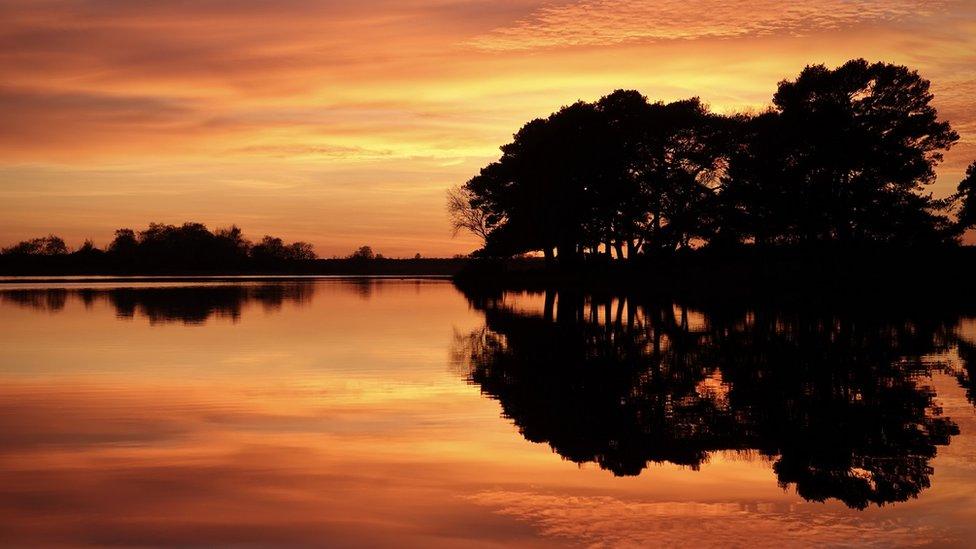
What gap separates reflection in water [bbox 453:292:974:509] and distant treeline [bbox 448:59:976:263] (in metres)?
36.7

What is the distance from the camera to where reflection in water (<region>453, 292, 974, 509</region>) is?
13.4 meters

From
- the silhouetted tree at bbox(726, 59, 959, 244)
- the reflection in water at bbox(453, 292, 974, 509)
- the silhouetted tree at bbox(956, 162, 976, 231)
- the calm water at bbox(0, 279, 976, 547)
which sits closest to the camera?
the calm water at bbox(0, 279, 976, 547)

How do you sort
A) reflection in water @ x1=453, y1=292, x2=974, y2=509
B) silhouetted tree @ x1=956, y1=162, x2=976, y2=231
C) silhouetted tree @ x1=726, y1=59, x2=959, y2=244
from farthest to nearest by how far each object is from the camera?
silhouetted tree @ x1=956, y1=162, x2=976, y2=231
silhouetted tree @ x1=726, y1=59, x2=959, y2=244
reflection in water @ x1=453, y1=292, x2=974, y2=509

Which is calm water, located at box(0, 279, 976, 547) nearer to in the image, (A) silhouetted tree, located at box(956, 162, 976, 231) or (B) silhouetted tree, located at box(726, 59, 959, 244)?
(B) silhouetted tree, located at box(726, 59, 959, 244)

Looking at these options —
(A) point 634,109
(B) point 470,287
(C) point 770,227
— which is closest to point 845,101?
(C) point 770,227

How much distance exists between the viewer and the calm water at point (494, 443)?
33.8 feet

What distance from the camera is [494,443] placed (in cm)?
1491

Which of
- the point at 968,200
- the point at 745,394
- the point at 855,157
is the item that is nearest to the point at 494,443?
the point at 745,394

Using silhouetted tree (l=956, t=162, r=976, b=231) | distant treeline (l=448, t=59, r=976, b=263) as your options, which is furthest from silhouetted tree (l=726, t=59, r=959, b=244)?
silhouetted tree (l=956, t=162, r=976, b=231)

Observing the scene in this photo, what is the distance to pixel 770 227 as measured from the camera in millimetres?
76438

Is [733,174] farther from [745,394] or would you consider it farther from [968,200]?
[745,394]

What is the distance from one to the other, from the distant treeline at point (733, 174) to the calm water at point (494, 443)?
42456 millimetres

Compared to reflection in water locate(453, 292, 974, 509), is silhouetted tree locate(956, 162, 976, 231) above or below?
above

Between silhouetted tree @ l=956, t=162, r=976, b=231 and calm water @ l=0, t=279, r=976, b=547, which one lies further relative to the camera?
silhouetted tree @ l=956, t=162, r=976, b=231
